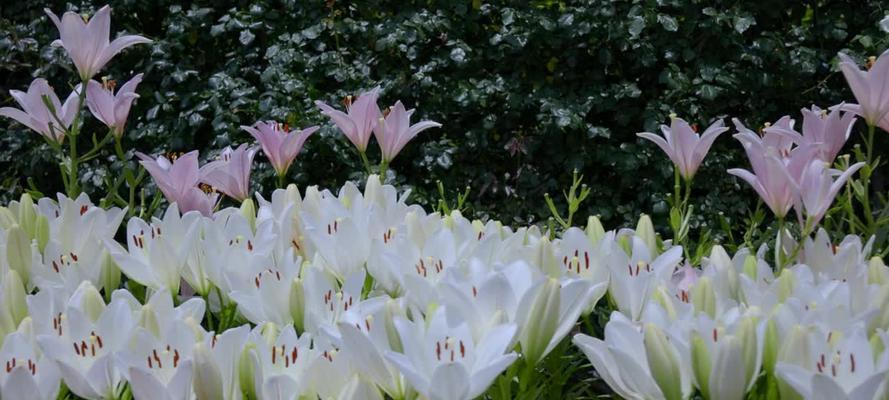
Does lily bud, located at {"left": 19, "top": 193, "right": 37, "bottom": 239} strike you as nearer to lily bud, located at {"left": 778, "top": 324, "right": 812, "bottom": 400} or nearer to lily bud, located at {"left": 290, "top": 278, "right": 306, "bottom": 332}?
lily bud, located at {"left": 290, "top": 278, "right": 306, "bottom": 332}

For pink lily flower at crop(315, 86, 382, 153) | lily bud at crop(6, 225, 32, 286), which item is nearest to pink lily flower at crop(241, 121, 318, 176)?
pink lily flower at crop(315, 86, 382, 153)

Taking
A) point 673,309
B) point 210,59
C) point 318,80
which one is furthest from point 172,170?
point 210,59

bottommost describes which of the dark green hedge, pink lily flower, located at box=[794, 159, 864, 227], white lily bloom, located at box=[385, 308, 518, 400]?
the dark green hedge

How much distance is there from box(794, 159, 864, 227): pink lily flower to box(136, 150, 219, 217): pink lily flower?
0.78 meters

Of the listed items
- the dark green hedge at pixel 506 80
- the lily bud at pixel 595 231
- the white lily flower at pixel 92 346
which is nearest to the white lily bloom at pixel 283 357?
the white lily flower at pixel 92 346

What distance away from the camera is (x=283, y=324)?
1023 millimetres

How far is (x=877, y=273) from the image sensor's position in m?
1.07

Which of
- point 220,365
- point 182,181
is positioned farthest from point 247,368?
point 182,181

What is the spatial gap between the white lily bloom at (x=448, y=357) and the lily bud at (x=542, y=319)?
0.02m

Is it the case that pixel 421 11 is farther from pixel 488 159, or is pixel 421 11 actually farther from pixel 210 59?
pixel 210 59

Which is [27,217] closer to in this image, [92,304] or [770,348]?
[92,304]

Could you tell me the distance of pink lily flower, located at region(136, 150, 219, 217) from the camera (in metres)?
1.40

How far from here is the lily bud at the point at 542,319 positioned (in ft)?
2.97

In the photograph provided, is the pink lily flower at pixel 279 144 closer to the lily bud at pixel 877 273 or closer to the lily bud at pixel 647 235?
the lily bud at pixel 647 235
